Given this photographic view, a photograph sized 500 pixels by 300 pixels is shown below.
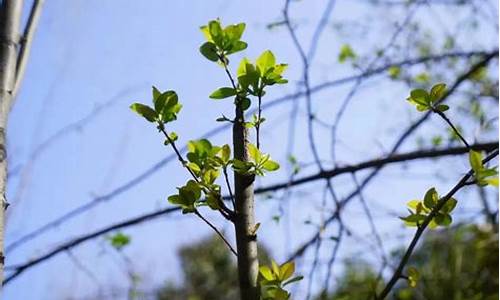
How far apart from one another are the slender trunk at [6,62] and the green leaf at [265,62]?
177 mm

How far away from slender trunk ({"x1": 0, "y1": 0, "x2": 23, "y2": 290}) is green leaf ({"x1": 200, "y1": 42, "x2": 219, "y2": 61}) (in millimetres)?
139

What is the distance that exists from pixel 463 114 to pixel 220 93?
4.60 ft

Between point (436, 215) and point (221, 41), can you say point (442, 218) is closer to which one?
point (436, 215)

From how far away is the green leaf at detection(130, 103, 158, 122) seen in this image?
44 centimetres

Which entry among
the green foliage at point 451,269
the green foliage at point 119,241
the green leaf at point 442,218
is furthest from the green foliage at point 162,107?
the green foliage at point 451,269

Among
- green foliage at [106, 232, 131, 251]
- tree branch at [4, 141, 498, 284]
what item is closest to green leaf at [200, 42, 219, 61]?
tree branch at [4, 141, 498, 284]

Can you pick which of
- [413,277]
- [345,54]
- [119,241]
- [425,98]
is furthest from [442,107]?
[345,54]

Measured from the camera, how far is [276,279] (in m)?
0.43

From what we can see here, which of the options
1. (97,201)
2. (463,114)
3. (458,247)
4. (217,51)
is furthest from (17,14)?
(458,247)

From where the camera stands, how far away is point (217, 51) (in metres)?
0.45

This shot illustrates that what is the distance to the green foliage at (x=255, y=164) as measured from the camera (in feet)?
1.34

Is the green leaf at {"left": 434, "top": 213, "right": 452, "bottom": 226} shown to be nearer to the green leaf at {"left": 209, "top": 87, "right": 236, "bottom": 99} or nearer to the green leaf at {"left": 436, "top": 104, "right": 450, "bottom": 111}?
the green leaf at {"left": 436, "top": 104, "right": 450, "bottom": 111}

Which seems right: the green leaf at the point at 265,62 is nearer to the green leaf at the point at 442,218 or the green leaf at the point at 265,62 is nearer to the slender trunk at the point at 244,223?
the slender trunk at the point at 244,223

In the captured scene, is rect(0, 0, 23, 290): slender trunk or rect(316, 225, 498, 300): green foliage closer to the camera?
rect(0, 0, 23, 290): slender trunk
